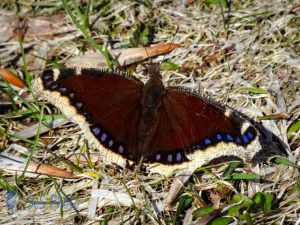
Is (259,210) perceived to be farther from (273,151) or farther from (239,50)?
(239,50)

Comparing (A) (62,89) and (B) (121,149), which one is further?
(A) (62,89)

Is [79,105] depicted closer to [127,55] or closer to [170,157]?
[170,157]

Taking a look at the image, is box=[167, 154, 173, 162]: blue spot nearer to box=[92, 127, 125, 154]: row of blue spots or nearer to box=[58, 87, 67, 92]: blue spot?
box=[92, 127, 125, 154]: row of blue spots

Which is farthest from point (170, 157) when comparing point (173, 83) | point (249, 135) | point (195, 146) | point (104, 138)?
point (173, 83)

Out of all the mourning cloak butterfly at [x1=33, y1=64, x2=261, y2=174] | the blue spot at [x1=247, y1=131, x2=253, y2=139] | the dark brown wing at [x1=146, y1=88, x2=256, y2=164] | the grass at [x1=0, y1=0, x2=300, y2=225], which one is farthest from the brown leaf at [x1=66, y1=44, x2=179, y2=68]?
the blue spot at [x1=247, y1=131, x2=253, y2=139]

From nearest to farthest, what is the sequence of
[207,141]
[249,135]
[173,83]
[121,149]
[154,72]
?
[249,135] → [207,141] → [121,149] → [154,72] → [173,83]
